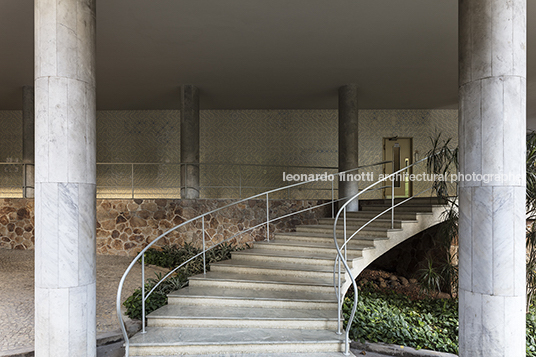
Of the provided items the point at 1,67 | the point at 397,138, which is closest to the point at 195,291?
the point at 1,67

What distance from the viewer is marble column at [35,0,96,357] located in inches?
105

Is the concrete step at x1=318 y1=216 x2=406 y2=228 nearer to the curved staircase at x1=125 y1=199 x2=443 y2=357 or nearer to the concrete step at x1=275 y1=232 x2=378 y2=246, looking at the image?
the curved staircase at x1=125 y1=199 x2=443 y2=357

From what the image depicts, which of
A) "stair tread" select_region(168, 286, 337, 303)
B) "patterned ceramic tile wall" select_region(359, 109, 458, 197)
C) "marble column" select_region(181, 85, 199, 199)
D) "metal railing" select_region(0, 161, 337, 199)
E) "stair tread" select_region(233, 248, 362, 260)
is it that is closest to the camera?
"stair tread" select_region(168, 286, 337, 303)

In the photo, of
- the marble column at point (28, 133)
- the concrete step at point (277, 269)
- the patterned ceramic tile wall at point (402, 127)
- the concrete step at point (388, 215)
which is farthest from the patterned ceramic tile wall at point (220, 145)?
the concrete step at point (277, 269)

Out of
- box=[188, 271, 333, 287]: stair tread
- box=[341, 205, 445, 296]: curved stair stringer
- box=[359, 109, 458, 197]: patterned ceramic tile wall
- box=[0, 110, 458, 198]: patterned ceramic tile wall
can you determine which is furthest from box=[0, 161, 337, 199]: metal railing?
box=[188, 271, 333, 287]: stair tread

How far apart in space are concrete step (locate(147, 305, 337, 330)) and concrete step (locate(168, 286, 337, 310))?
4.9 inches

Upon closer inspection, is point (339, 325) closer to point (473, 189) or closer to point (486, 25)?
point (473, 189)

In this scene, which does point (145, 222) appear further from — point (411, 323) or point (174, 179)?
point (411, 323)

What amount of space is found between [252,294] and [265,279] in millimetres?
357

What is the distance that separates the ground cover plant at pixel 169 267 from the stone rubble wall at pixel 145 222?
1.25ft

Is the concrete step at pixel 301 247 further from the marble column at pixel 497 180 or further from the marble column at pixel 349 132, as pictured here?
the marble column at pixel 349 132

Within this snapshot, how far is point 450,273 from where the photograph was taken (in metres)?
4.57

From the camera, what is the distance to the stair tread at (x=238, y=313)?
131 inches

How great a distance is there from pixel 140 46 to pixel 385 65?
4.07 metres
